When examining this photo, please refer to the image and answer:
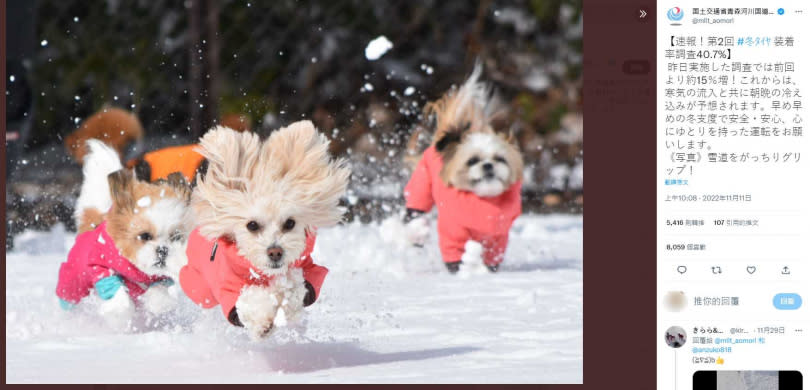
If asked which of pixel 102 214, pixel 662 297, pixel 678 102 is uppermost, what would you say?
pixel 678 102

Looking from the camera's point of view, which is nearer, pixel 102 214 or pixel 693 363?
pixel 693 363

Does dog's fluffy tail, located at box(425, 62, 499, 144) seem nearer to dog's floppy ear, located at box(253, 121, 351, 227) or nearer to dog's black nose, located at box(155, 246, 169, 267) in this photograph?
dog's black nose, located at box(155, 246, 169, 267)

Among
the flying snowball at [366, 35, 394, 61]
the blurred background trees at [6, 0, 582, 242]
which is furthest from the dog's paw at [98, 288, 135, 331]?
the flying snowball at [366, 35, 394, 61]

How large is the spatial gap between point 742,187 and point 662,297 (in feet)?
1.10

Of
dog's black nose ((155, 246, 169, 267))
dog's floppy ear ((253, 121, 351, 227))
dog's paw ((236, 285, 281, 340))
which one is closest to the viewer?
dog's paw ((236, 285, 281, 340))

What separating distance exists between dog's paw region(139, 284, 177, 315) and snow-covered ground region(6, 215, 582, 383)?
0.20 ft

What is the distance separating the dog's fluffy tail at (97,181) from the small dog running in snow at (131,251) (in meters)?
0.16

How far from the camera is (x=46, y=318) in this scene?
367 cm

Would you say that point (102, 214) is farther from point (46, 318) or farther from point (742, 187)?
point (742, 187)

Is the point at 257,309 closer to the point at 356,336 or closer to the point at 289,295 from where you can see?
the point at 289,295

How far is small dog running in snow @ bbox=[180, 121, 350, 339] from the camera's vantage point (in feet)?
8.80

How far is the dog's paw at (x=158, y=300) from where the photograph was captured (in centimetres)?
345

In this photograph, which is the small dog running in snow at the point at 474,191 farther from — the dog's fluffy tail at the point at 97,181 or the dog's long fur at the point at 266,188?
the dog's long fur at the point at 266,188

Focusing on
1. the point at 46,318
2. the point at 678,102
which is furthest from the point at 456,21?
the point at 678,102
